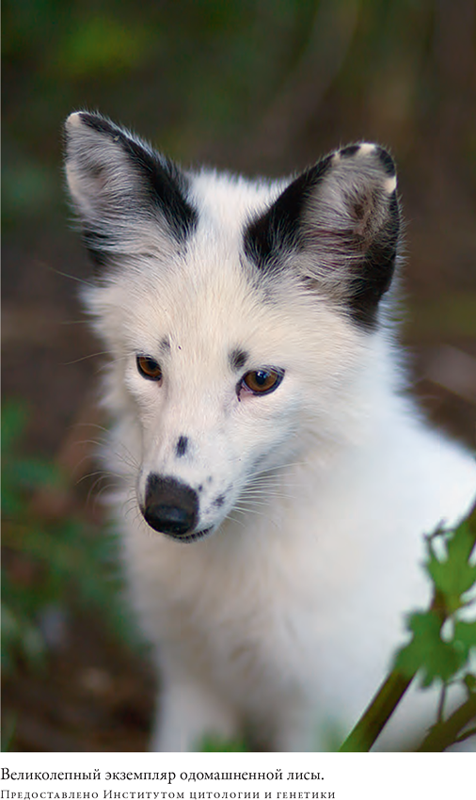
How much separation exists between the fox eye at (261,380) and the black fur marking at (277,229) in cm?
27

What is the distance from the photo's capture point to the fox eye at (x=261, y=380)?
198cm

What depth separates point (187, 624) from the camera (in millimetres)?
2521

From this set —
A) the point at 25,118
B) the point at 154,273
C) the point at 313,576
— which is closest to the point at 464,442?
the point at 313,576

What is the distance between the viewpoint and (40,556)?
3117mm

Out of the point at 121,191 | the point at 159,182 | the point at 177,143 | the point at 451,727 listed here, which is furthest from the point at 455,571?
the point at 177,143

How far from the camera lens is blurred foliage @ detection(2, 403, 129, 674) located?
2.89 meters

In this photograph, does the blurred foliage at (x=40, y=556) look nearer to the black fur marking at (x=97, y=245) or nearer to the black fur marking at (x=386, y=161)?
the black fur marking at (x=97, y=245)

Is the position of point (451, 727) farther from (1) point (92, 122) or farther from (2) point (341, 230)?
(1) point (92, 122)

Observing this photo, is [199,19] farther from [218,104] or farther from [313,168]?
[313,168]

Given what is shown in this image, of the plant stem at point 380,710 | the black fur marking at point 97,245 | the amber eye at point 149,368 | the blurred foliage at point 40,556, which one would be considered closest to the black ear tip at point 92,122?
the black fur marking at point 97,245

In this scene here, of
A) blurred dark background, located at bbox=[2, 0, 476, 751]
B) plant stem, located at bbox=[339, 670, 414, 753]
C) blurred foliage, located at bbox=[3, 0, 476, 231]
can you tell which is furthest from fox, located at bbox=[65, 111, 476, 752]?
blurred foliage, located at bbox=[3, 0, 476, 231]

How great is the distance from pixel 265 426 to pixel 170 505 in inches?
13.4

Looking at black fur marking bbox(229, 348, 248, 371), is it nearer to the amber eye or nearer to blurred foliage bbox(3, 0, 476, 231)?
the amber eye

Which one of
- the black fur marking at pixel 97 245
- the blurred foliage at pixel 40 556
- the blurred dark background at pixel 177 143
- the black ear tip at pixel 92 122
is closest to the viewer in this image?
the black ear tip at pixel 92 122
